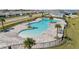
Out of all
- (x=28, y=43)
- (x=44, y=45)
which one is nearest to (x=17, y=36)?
(x=28, y=43)

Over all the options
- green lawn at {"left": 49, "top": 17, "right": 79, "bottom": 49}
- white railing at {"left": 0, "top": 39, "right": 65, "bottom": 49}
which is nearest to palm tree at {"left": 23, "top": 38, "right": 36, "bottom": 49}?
white railing at {"left": 0, "top": 39, "right": 65, "bottom": 49}

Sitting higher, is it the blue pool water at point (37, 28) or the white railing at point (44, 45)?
the blue pool water at point (37, 28)

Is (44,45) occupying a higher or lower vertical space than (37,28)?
lower

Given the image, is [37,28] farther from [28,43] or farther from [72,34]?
[72,34]

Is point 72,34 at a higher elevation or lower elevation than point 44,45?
higher

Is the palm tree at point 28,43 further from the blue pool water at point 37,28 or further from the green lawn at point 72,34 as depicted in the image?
the green lawn at point 72,34

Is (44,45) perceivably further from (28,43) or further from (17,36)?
(17,36)

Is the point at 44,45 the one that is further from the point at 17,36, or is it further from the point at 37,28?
the point at 17,36

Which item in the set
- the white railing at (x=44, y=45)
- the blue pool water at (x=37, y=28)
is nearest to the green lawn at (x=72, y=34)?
the white railing at (x=44, y=45)

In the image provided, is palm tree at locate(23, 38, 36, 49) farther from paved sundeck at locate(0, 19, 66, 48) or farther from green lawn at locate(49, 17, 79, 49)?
green lawn at locate(49, 17, 79, 49)

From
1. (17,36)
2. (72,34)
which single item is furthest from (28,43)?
(72,34)

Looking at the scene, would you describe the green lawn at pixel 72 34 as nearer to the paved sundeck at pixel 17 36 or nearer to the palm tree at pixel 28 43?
the paved sundeck at pixel 17 36
